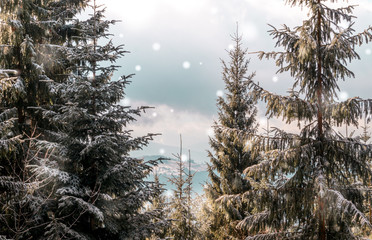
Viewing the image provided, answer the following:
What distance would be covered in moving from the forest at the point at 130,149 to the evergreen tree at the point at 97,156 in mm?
33

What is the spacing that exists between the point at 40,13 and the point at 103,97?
4286mm

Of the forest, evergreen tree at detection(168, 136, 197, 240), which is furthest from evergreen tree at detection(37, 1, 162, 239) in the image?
evergreen tree at detection(168, 136, 197, 240)

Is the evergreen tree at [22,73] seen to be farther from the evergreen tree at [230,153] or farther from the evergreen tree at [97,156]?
the evergreen tree at [230,153]

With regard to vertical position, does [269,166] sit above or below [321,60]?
below

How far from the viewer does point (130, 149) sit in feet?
26.8

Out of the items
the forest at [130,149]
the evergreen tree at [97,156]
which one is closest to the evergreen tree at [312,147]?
the forest at [130,149]

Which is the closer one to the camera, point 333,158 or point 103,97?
point 333,158

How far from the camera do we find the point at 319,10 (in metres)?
6.15

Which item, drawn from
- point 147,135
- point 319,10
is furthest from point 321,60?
point 147,135

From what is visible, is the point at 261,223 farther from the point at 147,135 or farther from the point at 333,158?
the point at 147,135

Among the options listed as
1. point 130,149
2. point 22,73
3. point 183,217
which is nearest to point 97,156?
point 130,149

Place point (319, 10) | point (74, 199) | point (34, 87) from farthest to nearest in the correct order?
point (34, 87) < point (74, 199) < point (319, 10)

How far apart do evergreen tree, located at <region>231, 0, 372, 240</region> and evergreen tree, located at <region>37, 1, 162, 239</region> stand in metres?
3.26

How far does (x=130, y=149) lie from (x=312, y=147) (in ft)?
16.5
